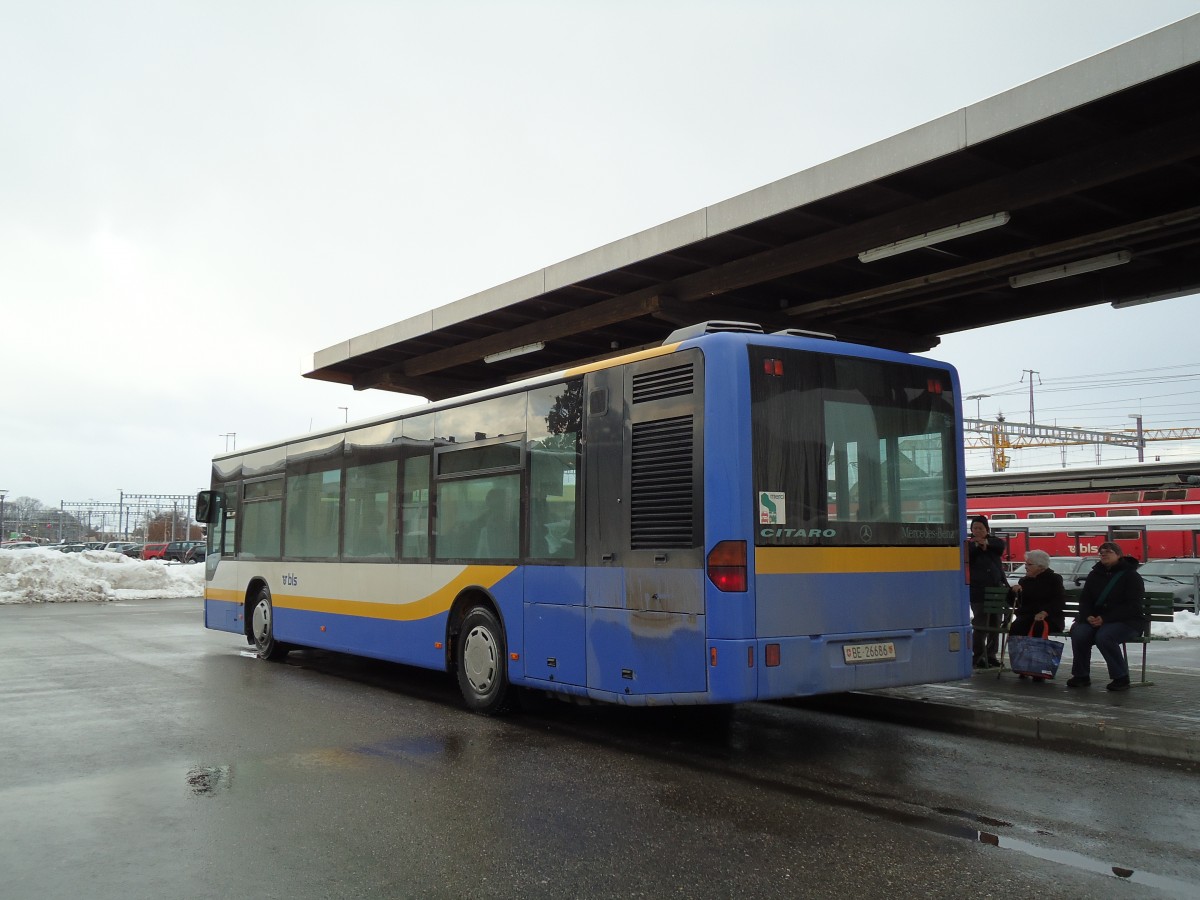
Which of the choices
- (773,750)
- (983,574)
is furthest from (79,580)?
(773,750)

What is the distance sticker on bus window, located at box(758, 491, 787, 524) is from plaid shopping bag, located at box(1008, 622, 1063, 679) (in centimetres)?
503

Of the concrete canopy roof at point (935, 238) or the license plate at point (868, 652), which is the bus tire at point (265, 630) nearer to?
the concrete canopy roof at point (935, 238)

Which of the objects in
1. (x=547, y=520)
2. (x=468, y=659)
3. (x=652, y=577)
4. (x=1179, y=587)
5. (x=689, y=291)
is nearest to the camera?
(x=652, y=577)

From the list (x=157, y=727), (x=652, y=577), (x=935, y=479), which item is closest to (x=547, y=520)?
(x=652, y=577)

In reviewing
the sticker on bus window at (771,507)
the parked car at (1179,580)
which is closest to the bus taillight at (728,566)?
the sticker on bus window at (771,507)

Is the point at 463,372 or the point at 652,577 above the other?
the point at 463,372

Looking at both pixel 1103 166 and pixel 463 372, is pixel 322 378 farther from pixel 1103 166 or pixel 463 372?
pixel 1103 166

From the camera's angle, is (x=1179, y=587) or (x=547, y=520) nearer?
(x=547, y=520)

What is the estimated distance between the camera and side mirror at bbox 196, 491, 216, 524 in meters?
15.9

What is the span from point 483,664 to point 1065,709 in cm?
524

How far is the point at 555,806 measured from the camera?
6082 millimetres

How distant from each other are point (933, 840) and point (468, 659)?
5392mm

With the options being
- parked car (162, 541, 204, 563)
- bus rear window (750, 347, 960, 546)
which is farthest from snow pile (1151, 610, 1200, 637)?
parked car (162, 541, 204, 563)

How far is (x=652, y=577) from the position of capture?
7.62 meters
